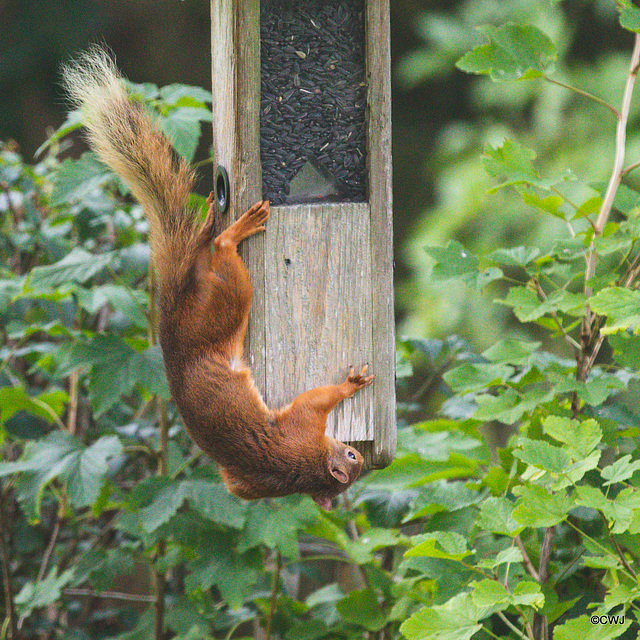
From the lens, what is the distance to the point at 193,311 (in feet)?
5.17

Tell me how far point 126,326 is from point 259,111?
4.52 ft

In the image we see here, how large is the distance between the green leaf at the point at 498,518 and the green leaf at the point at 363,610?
63cm

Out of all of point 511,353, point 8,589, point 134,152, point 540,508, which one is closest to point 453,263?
point 511,353

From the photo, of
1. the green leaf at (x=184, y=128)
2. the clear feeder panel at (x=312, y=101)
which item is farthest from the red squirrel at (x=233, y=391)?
the green leaf at (x=184, y=128)

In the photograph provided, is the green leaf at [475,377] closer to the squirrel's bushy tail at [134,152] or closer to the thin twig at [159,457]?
the squirrel's bushy tail at [134,152]

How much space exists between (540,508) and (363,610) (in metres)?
0.81

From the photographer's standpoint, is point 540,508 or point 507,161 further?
point 507,161

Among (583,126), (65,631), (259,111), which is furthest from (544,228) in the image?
(65,631)

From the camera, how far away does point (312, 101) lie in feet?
5.38

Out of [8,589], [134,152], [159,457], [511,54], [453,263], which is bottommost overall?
[8,589]

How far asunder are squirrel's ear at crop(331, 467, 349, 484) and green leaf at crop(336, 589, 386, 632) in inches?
27.7

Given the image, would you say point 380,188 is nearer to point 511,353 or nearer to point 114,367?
point 511,353

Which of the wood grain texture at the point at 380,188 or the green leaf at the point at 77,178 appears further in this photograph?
the green leaf at the point at 77,178

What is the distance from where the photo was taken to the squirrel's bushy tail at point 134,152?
1691mm
